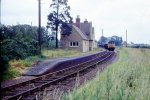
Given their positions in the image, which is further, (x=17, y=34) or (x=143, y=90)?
(x=17, y=34)

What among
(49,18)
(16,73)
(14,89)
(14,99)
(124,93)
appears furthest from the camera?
(49,18)

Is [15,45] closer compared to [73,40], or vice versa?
[15,45]

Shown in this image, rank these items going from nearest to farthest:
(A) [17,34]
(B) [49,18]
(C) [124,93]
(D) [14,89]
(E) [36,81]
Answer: (C) [124,93] → (D) [14,89] → (E) [36,81] → (A) [17,34] → (B) [49,18]

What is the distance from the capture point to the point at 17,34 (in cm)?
3133

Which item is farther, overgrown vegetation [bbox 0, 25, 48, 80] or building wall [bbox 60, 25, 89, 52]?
building wall [bbox 60, 25, 89, 52]

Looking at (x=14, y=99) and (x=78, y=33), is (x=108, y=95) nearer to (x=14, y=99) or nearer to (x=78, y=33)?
(x=14, y=99)

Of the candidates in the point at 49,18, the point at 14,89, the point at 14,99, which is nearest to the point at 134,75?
the point at 14,99

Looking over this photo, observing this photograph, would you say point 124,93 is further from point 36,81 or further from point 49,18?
point 49,18

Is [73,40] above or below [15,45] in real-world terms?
above

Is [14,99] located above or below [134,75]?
below

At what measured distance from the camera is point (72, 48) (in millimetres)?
68562

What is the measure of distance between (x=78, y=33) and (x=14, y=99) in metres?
58.1

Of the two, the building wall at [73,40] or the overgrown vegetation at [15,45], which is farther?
the building wall at [73,40]

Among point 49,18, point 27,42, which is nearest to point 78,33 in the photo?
point 49,18
